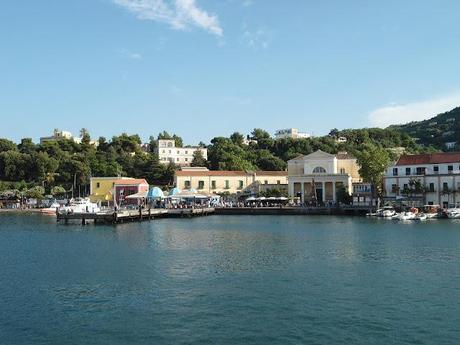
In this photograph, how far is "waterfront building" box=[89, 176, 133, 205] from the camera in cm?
8719

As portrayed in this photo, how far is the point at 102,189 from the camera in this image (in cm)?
8850

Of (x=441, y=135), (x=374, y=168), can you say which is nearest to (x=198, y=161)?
(x=374, y=168)

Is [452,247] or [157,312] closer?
[157,312]

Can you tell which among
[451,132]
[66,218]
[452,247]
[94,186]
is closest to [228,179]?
[94,186]

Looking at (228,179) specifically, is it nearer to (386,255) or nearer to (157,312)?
(386,255)

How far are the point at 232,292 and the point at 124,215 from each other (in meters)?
39.8

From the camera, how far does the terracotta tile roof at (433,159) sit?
66375mm

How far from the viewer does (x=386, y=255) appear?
30.8 meters

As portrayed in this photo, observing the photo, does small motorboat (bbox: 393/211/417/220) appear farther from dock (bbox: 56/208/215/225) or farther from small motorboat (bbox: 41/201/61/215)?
small motorboat (bbox: 41/201/61/215)

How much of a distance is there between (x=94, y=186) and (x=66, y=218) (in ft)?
104

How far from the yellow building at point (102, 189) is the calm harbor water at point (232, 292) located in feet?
162

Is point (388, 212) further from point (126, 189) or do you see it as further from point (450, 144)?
point (450, 144)

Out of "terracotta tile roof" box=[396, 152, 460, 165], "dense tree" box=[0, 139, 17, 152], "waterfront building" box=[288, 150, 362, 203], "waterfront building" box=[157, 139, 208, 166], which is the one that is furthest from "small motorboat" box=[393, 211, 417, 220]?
"dense tree" box=[0, 139, 17, 152]

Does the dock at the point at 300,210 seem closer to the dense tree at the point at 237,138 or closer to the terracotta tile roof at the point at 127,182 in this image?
the terracotta tile roof at the point at 127,182
